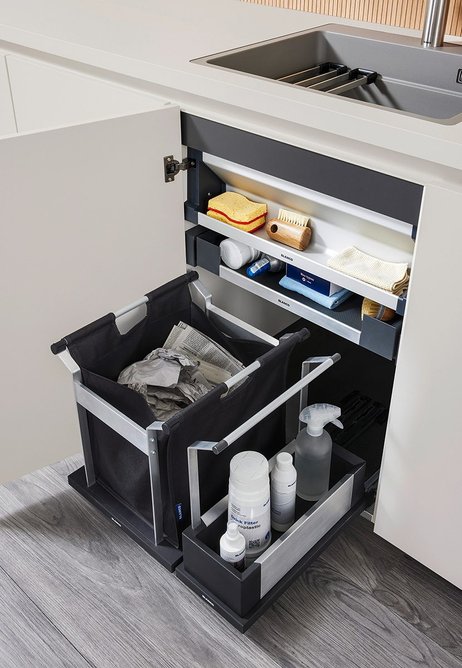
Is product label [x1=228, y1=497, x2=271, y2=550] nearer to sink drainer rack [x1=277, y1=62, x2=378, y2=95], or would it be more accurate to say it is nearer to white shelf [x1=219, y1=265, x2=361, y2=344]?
white shelf [x1=219, y1=265, x2=361, y2=344]

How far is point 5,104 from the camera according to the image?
172 cm

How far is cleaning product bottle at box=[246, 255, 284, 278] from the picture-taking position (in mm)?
1361

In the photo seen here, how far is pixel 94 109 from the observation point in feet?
4.80

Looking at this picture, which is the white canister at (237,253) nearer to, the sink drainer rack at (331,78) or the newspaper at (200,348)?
the newspaper at (200,348)

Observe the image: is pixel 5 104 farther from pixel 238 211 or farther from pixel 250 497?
pixel 250 497

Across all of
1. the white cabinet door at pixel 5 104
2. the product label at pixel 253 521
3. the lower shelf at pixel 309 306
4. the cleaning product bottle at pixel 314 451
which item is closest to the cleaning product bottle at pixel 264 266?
the lower shelf at pixel 309 306

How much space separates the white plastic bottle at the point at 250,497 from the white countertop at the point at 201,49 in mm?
523

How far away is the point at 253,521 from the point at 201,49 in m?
0.90

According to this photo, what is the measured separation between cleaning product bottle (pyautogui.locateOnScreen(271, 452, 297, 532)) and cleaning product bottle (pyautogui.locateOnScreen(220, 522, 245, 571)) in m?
0.12

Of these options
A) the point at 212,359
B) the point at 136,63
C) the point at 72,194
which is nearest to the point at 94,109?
the point at 136,63

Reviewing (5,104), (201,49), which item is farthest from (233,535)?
(5,104)

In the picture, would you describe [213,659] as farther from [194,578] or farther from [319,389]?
[319,389]

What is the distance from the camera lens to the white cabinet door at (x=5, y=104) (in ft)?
5.41

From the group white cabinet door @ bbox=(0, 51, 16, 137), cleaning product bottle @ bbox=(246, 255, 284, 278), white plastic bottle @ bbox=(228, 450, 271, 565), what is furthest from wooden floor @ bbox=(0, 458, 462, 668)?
white cabinet door @ bbox=(0, 51, 16, 137)
